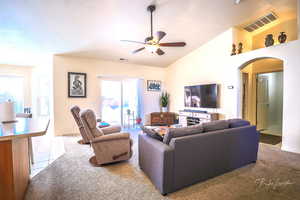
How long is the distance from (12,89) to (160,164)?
22.4 feet

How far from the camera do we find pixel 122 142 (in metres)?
2.59

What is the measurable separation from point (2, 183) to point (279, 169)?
3936 millimetres

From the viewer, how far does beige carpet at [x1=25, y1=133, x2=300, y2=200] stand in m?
1.78

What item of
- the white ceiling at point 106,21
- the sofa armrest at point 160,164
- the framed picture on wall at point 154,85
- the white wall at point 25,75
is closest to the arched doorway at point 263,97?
the white ceiling at point 106,21

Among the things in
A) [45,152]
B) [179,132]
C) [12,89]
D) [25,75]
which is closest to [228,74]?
[179,132]

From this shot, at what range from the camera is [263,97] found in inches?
200

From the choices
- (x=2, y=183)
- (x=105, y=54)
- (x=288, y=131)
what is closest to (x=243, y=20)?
(x=288, y=131)

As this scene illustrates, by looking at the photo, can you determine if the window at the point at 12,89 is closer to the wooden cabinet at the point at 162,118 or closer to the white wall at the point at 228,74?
the wooden cabinet at the point at 162,118

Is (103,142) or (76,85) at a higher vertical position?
(76,85)

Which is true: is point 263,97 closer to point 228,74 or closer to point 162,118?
point 228,74

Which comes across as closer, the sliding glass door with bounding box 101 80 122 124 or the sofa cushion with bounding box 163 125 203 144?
the sofa cushion with bounding box 163 125 203 144

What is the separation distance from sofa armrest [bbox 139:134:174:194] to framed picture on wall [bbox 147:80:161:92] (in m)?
4.37

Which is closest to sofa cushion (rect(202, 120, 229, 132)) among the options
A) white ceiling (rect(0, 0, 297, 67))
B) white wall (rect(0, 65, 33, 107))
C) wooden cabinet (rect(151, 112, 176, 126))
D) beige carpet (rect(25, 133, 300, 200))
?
beige carpet (rect(25, 133, 300, 200))

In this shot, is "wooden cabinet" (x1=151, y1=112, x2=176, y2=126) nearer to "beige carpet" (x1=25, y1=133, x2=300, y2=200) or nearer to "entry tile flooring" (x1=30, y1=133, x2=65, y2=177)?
"beige carpet" (x1=25, y1=133, x2=300, y2=200)
